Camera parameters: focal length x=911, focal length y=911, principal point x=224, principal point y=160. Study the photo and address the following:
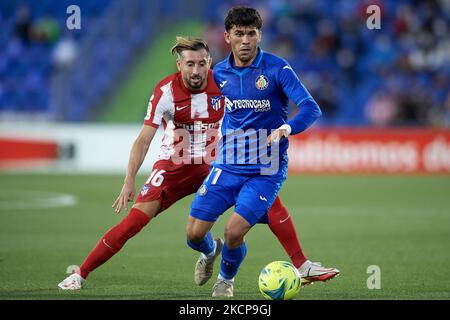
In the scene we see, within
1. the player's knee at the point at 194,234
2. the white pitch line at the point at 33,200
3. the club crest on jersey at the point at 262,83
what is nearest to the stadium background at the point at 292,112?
the white pitch line at the point at 33,200

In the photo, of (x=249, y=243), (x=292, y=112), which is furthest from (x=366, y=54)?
(x=249, y=243)

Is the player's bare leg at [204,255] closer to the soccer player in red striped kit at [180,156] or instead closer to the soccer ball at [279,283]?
the soccer player in red striped kit at [180,156]

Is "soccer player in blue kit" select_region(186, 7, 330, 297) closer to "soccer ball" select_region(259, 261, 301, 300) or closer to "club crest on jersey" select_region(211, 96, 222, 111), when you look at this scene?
"soccer ball" select_region(259, 261, 301, 300)

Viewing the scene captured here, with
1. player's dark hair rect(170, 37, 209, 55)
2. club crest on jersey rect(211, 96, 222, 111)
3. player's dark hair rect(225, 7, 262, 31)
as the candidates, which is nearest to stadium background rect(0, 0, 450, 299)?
club crest on jersey rect(211, 96, 222, 111)

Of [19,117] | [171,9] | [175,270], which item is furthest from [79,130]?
[175,270]

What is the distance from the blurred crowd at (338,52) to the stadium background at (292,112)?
0.13 ft

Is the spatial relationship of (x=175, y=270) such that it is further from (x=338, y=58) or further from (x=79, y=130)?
(x=338, y=58)

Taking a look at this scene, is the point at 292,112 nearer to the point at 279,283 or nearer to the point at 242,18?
the point at 242,18

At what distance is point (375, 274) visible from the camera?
8.31 meters

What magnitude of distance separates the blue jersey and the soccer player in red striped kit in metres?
0.54

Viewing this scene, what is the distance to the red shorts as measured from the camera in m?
7.97

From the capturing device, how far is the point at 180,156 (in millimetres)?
8219

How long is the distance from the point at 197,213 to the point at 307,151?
48.9 feet
